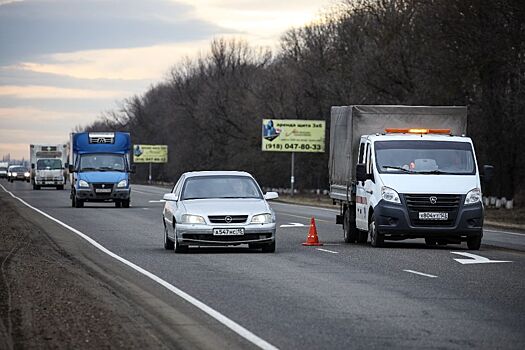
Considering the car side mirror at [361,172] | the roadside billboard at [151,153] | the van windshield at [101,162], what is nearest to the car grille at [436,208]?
the car side mirror at [361,172]

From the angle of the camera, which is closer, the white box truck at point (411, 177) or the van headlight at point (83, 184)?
the white box truck at point (411, 177)

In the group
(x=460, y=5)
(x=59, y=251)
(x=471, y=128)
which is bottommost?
(x=59, y=251)

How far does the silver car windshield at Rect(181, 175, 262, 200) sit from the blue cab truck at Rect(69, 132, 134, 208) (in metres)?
26.4

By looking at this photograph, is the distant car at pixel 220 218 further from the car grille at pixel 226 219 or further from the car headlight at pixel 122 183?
the car headlight at pixel 122 183

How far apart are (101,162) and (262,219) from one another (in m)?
29.3

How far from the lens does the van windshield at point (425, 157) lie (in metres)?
26.2

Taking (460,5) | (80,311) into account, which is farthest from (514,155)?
(80,311)

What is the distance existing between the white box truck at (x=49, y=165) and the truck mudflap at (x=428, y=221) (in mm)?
60893

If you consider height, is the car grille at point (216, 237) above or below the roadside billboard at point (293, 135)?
below

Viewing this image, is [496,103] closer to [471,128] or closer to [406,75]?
[471,128]

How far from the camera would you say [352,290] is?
16.4 metres

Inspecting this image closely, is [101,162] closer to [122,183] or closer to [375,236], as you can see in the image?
[122,183]

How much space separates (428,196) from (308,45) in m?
75.1

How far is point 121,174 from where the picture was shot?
5181 cm
